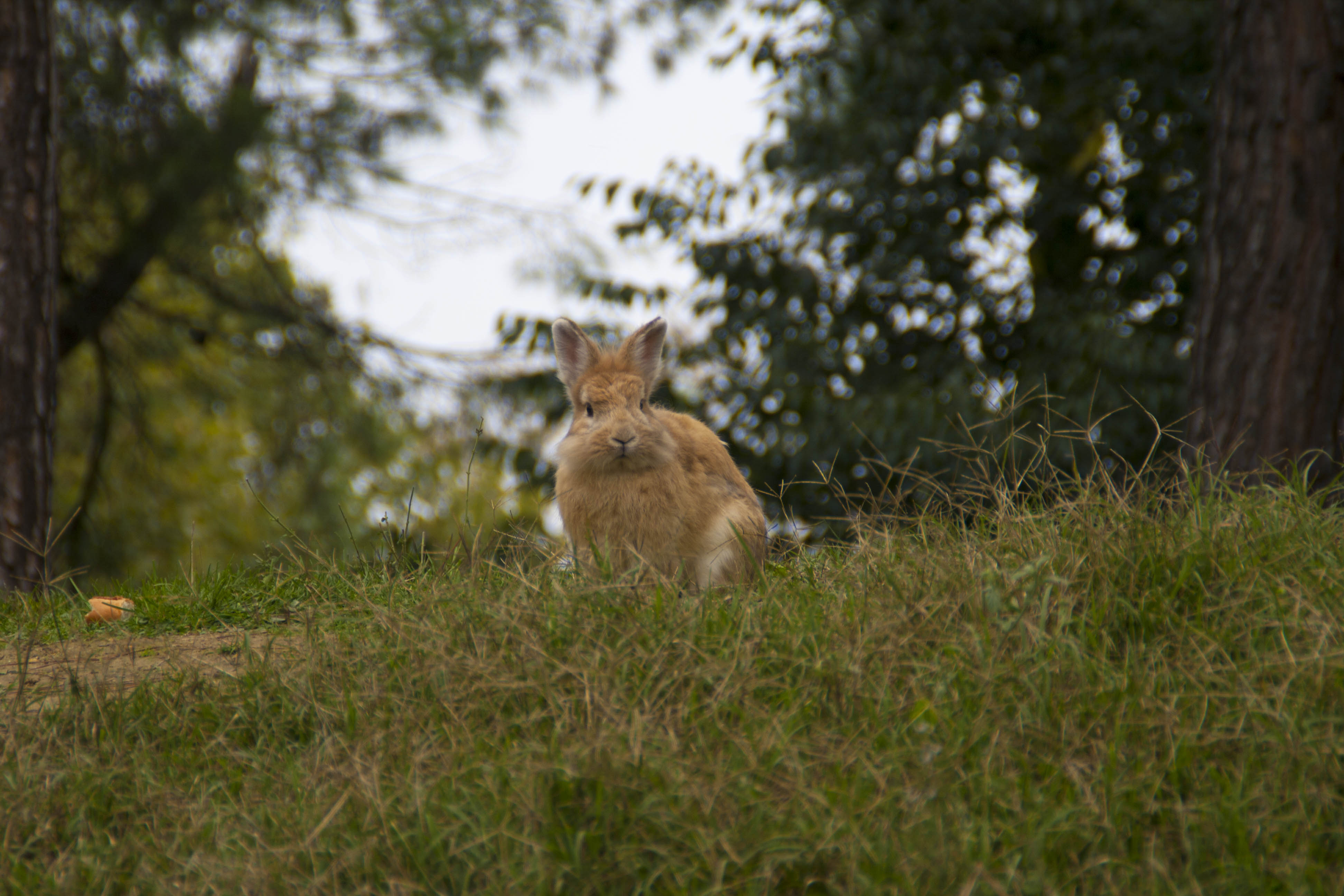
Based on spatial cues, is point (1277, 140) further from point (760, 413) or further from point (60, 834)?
point (60, 834)

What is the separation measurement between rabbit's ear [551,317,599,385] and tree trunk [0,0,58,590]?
3.03m

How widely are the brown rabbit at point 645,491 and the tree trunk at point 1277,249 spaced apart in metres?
2.77

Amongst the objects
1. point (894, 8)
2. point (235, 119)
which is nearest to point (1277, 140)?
point (894, 8)

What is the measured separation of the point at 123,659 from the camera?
4.32 m

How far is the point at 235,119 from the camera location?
1002 centimetres

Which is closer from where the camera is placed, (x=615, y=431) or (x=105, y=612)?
(x=615, y=431)

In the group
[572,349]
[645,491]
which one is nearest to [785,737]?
[645,491]

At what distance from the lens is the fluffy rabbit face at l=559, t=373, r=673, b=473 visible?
4.69 meters

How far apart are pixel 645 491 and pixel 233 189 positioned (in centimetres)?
705

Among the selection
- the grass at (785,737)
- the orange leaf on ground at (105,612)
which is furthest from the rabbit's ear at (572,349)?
the orange leaf on ground at (105,612)

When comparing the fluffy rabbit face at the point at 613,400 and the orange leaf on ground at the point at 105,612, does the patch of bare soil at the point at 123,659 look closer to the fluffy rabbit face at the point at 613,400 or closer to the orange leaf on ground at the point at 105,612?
the orange leaf on ground at the point at 105,612

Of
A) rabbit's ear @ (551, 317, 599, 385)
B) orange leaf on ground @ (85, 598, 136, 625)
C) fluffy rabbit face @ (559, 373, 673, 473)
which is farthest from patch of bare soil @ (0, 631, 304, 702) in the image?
rabbit's ear @ (551, 317, 599, 385)

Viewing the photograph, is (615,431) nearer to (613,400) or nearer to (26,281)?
(613,400)

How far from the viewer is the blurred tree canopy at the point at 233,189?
9.91m
